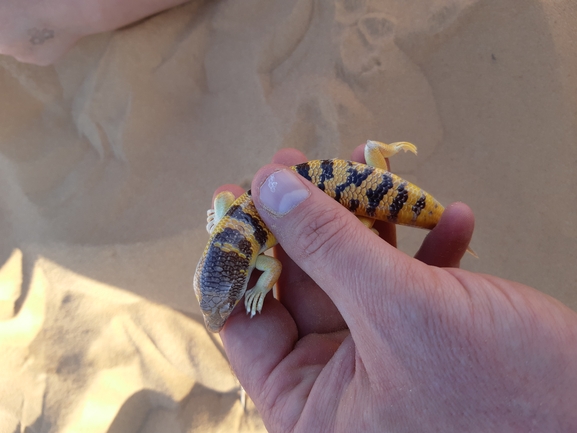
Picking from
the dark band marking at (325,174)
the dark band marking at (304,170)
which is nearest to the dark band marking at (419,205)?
the dark band marking at (325,174)

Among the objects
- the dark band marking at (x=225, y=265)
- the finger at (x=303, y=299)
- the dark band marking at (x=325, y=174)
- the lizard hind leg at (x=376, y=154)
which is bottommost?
the finger at (x=303, y=299)

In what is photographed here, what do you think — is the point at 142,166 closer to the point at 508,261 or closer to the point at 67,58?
the point at 67,58

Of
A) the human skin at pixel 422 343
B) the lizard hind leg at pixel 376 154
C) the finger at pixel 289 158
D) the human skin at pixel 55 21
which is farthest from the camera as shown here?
the human skin at pixel 55 21

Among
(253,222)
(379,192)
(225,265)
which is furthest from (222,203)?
(379,192)

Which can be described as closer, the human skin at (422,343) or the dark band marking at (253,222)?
the human skin at (422,343)

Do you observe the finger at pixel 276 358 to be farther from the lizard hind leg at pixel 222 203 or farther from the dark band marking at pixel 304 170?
the dark band marking at pixel 304 170

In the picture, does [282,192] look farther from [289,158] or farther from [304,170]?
[289,158]

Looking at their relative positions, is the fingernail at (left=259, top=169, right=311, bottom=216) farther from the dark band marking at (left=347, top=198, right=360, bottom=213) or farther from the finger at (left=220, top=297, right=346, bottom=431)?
the finger at (left=220, top=297, right=346, bottom=431)
